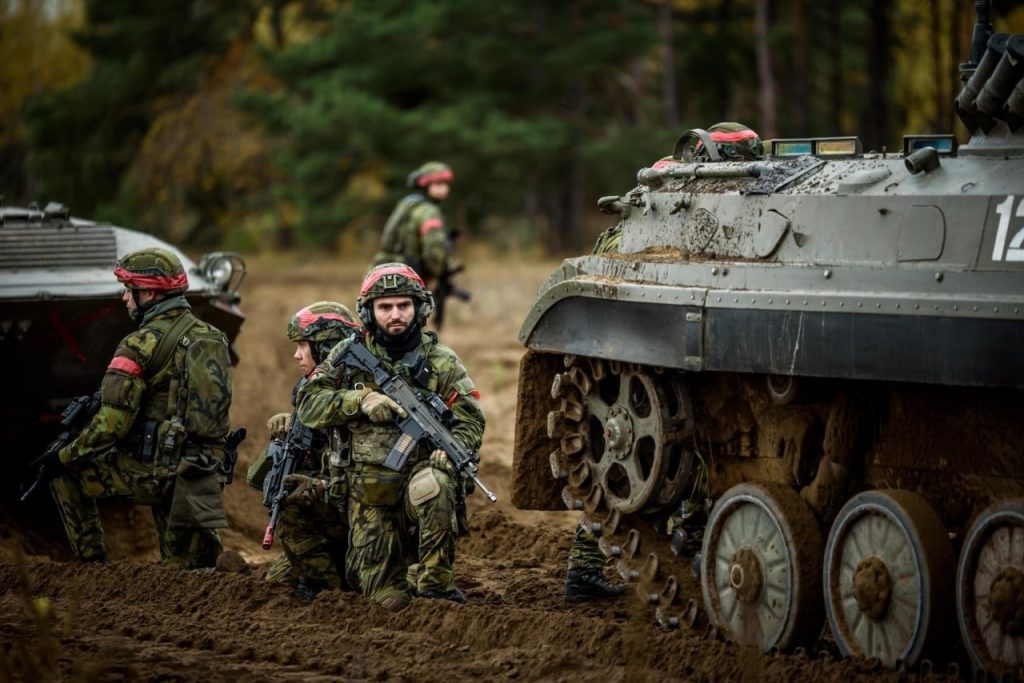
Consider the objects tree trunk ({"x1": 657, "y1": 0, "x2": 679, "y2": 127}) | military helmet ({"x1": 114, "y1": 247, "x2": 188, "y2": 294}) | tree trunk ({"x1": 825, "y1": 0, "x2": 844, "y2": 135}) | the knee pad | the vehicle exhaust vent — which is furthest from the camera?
tree trunk ({"x1": 657, "y1": 0, "x2": 679, "y2": 127})

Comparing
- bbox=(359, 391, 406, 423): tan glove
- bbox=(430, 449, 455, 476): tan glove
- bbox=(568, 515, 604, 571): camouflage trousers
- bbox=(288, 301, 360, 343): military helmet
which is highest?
bbox=(288, 301, 360, 343): military helmet

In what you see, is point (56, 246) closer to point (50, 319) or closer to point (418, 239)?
point (50, 319)

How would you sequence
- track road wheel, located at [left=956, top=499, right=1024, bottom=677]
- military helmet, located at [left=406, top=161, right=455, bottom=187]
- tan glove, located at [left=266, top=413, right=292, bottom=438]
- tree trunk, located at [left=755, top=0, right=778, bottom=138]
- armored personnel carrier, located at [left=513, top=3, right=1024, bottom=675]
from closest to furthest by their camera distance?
track road wheel, located at [left=956, top=499, right=1024, bottom=677], armored personnel carrier, located at [left=513, top=3, right=1024, bottom=675], tan glove, located at [left=266, top=413, right=292, bottom=438], military helmet, located at [left=406, top=161, right=455, bottom=187], tree trunk, located at [left=755, top=0, right=778, bottom=138]

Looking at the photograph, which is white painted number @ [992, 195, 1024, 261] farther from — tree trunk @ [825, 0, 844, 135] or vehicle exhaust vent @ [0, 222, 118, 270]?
tree trunk @ [825, 0, 844, 135]

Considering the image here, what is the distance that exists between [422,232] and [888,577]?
859cm

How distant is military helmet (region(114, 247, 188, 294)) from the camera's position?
363 inches

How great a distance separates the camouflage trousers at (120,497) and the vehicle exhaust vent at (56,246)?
1.84 m

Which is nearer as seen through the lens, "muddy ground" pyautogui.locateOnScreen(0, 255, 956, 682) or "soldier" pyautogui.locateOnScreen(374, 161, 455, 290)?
"muddy ground" pyautogui.locateOnScreen(0, 255, 956, 682)

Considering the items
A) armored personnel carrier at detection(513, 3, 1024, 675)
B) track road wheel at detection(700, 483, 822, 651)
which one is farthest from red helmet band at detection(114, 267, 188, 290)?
track road wheel at detection(700, 483, 822, 651)

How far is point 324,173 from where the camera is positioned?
2469 cm

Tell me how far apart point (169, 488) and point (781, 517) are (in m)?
3.43

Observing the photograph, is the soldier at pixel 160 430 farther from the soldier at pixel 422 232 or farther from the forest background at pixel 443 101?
the forest background at pixel 443 101

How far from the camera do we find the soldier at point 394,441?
8.07 meters

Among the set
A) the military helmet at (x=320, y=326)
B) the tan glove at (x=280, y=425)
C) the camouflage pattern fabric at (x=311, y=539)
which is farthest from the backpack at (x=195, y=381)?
the camouflage pattern fabric at (x=311, y=539)
